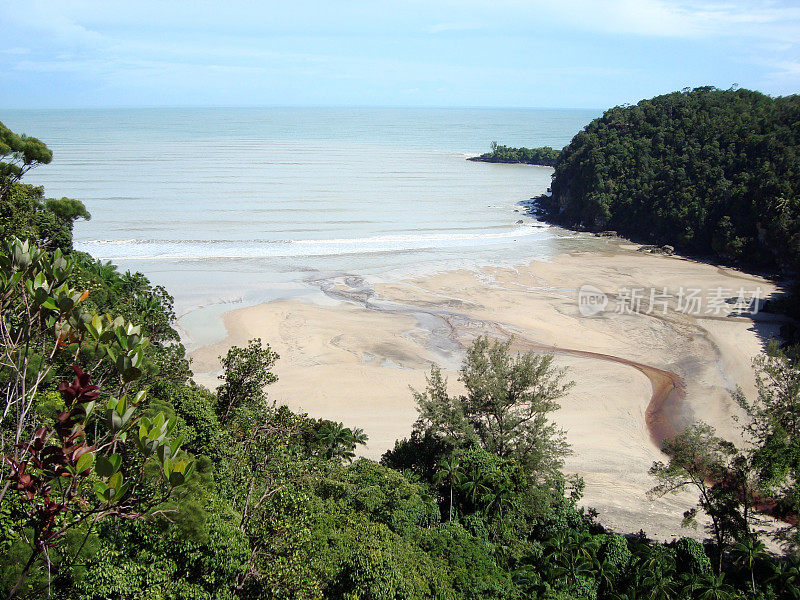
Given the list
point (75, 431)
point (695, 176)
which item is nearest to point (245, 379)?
point (75, 431)

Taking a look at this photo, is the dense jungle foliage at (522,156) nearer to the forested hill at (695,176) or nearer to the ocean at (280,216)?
the ocean at (280,216)

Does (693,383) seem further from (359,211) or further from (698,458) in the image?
(359,211)

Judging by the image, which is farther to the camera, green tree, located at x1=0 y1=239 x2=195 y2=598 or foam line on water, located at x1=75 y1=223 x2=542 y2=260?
foam line on water, located at x1=75 y1=223 x2=542 y2=260

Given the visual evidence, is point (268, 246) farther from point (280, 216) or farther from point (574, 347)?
point (574, 347)

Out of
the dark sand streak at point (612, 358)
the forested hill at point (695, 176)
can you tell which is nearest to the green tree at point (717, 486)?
the dark sand streak at point (612, 358)

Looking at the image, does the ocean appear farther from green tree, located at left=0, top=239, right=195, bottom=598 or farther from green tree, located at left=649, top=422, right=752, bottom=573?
green tree, located at left=0, top=239, right=195, bottom=598

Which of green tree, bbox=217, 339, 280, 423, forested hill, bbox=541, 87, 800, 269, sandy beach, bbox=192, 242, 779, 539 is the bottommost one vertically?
sandy beach, bbox=192, 242, 779, 539

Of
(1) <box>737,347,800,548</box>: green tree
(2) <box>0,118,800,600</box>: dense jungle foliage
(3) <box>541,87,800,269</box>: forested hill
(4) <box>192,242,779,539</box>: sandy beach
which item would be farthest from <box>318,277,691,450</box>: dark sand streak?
(3) <box>541,87,800,269</box>: forested hill
